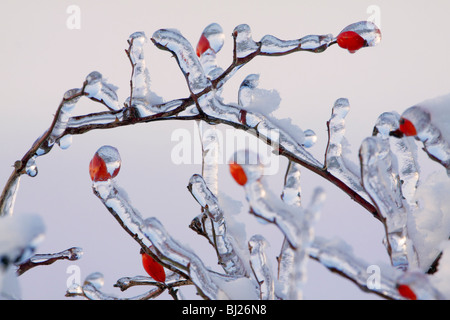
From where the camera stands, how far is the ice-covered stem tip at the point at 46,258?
0.84 m

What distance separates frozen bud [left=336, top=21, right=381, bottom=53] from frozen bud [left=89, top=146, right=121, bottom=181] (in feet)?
1.24

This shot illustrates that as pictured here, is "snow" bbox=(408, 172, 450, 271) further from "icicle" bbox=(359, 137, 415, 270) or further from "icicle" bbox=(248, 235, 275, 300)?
"icicle" bbox=(248, 235, 275, 300)

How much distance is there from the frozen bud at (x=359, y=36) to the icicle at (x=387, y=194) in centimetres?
21

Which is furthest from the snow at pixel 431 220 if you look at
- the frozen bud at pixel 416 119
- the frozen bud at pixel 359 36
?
the frozen bud at pixel 359 36

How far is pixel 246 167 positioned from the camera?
0.45 metres

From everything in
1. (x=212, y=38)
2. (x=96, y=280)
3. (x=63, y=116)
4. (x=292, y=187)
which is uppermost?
(x=212, y=38)

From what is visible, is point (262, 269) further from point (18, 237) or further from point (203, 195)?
point (18, 237)

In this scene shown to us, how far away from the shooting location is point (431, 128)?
1.89ft

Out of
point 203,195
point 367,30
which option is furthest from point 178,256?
point 367,30

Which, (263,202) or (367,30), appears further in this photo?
(367,30)

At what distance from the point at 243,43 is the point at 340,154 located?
0.22 metres

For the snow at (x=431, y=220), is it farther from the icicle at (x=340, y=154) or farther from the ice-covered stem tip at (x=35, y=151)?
the ice-covered stem tip at (x=35, y=151)
